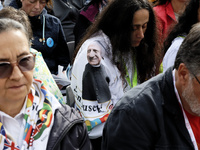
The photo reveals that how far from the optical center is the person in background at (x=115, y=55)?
291 centimetres

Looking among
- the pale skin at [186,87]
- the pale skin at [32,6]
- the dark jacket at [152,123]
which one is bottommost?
the dark jacket at [152,123]

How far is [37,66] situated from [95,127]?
72 cm

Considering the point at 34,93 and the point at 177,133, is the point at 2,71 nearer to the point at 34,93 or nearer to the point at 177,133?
the point at 34,93

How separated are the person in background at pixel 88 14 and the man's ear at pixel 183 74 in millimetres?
2738

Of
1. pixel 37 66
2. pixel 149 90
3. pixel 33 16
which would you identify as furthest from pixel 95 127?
pixel 33 16

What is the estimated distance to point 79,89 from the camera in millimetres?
3008

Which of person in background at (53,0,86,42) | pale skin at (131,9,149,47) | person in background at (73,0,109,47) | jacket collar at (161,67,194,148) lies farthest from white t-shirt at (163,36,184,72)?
person in background at (53,0,86,42)

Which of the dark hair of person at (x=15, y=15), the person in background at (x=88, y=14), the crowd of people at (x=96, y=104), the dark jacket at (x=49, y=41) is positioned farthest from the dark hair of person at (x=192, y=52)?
the person in background at (x=88, y=14)

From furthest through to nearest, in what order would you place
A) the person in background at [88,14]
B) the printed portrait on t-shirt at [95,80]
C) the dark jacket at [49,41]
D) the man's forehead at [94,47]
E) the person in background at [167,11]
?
1. the person in background at [88,14]
2. the person in background at [167,11]
3. the dark jacket at [49,41]
4. the man's forehead at [94,47]
5. the printed portrait on t-shirt at [95,80]

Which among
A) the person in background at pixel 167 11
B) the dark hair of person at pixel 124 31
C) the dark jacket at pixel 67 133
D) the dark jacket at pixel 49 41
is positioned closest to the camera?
the dark jacket at pixel 67 133

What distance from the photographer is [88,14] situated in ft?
14.5

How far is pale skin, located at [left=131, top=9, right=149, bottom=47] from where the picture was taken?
10.2 feet

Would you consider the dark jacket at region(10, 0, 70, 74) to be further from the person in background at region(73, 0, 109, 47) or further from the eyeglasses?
the eyeglasses

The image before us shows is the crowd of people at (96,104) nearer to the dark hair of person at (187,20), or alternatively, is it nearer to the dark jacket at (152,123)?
the dark jacket at (152,123)
